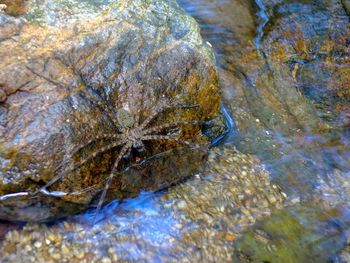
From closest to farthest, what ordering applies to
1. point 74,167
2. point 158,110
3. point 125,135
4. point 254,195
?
point 74,167 < point 125,135 < point 158,110 < point 254,195

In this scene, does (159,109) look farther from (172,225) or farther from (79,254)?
(79,254)

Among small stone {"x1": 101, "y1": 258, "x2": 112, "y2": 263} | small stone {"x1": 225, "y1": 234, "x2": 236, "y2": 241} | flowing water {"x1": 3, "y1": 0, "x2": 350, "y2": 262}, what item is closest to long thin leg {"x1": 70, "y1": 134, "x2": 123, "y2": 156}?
flowing water {"x1": 3, "y1": 0, "x2": 350, "y2": 262}

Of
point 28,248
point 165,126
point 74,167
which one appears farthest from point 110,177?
point 28,248

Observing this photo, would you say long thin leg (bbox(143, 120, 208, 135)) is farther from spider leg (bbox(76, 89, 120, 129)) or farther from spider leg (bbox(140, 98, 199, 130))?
spider leg (bbox(76, 89, 120, 129))

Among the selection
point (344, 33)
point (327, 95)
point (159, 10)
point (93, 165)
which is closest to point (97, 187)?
point (93, 165)

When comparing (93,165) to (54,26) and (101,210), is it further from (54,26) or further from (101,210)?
(54,26)

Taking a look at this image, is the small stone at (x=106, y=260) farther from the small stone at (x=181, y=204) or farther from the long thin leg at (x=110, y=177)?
the small stone at (x=181, y=204)
